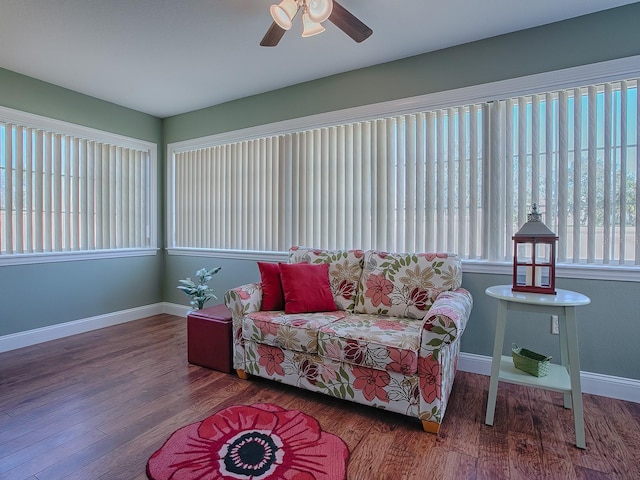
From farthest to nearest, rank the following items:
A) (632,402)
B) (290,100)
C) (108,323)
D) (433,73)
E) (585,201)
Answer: (108,323), (290,100), (433,73), (585,201), (632,402)

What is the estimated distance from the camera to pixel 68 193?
142 inches

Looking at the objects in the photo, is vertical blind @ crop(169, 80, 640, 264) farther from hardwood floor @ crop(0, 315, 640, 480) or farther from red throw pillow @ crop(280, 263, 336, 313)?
hardwood floor @ crop(0, 315, 640, 480)

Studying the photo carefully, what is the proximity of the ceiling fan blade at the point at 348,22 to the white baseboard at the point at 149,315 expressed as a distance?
2535mm

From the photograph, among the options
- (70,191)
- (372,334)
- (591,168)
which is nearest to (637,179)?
(591,168)

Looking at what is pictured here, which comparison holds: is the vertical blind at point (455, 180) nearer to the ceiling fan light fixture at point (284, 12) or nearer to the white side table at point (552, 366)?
the white side table at point (552, 366)

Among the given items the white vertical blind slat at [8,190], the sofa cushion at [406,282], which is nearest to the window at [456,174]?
the sofa cushion at [406,282]

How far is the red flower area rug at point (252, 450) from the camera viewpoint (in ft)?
5.06

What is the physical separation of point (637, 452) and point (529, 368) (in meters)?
0.59

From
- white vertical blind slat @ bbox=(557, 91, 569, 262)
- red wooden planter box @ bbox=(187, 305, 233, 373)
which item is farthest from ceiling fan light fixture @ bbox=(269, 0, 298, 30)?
red wooden planter box @ bbox=(187, 305, 233, 373)

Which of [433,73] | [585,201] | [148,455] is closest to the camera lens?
[148,455]

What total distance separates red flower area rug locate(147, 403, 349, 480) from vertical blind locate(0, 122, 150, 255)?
9.25 feet

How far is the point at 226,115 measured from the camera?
3.99 metres

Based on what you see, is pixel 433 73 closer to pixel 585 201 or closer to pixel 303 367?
pixel 585 201

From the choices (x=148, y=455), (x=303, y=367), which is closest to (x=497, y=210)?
(x=303, y=367)
